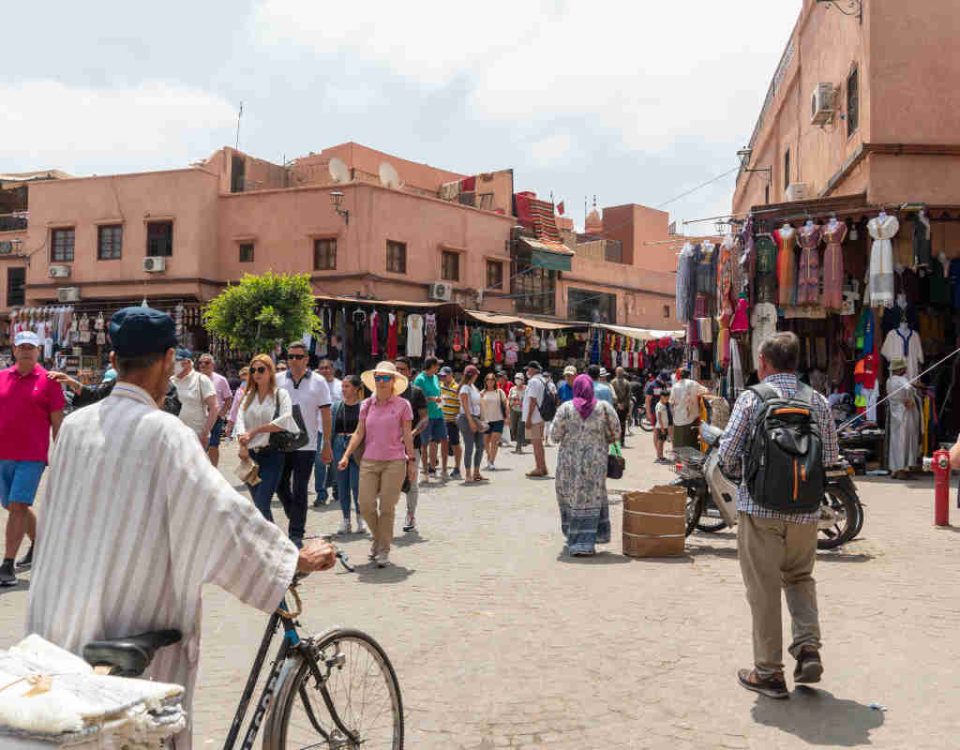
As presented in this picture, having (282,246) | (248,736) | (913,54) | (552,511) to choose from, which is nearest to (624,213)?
(282,246)

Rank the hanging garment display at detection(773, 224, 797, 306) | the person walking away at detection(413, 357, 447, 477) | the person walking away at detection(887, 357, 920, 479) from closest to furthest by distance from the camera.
→ 1. the person walking away at detection(413, 357, 447, 477)
2. the person walking away at detection(887, 357, 920, 479)
3. the hanging garment display at detection(773, 224, 797, 306)

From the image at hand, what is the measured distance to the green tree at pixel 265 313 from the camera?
26047 millimetres

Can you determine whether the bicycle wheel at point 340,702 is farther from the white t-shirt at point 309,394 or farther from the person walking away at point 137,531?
the white t-shirt at point 309,394

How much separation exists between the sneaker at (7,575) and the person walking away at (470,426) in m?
7.89

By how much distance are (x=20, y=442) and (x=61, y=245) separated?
103ft

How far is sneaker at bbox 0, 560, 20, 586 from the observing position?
23.2 feet

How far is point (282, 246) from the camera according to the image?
33.2 metres

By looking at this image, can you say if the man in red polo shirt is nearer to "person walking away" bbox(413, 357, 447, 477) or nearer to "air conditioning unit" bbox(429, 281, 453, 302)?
"person walking away" bbox(413, 357, 447, 477)

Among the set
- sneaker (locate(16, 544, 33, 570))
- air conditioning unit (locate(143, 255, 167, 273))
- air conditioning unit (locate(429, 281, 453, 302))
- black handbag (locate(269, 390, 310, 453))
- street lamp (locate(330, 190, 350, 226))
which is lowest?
Result: sneaker (locate(16, 544, 33, 570))

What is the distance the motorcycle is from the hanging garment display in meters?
5.95

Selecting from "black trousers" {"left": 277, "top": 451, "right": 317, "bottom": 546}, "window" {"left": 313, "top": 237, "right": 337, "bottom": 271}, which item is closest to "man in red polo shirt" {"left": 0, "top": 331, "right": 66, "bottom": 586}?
"black trousers" {"left": 277, "top": 451, "right": 317, "bottom": 546}

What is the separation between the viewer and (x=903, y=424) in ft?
45.5

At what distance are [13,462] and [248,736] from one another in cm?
520

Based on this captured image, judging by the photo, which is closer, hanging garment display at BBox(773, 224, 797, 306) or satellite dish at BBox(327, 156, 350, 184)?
hanging garment display at BBox(773, 224, 797, 306)
